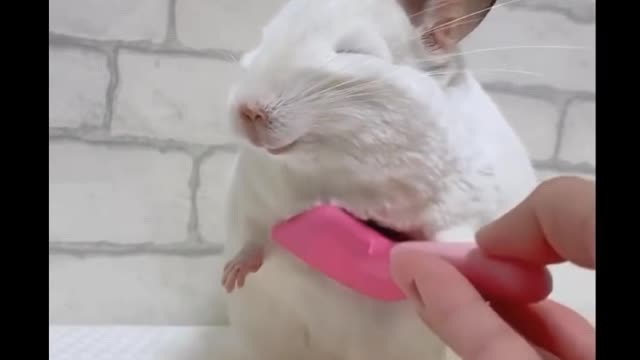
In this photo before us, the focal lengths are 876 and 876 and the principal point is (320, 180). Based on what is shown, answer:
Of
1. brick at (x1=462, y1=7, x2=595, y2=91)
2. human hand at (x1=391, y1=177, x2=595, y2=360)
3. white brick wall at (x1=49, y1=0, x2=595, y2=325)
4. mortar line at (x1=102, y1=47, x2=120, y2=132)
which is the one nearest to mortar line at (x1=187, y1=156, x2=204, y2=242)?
white brick wall at (x1=49, y1=0, x2=595, y2=325)

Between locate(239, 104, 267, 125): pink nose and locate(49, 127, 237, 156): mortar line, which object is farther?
locate(49, 127, 237, 156): mortar line

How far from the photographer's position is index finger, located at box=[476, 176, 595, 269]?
0.40 m

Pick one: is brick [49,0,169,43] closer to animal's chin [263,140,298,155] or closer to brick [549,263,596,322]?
animal's chin [263,140,298,155]

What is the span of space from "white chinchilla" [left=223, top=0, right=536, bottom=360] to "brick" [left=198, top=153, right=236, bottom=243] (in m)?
0.28

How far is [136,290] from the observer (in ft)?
3.83

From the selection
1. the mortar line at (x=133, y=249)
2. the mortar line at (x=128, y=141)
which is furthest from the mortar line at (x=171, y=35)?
the mortar line at (x=133, y=249)

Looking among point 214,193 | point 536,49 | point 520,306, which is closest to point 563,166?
point 536,49

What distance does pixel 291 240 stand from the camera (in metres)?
0.79

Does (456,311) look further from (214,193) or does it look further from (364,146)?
(214,193)

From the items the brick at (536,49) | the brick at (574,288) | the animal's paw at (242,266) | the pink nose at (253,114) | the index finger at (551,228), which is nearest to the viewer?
the index finger at (551,228)

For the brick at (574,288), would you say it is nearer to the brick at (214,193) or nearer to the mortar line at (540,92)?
the mortar line at (540,92)

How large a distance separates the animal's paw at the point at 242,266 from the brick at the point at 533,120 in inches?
21.8

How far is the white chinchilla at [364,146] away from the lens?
74 cm
